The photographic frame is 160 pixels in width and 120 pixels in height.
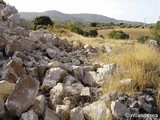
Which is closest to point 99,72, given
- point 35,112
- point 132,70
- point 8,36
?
point 132,70

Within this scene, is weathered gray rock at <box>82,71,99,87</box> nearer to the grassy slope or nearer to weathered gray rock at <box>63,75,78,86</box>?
weathered gray rock at <box>63,75,78,86</box>

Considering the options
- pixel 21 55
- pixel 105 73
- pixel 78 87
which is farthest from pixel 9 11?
pixel 78 87

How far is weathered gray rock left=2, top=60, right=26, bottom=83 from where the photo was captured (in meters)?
6.60

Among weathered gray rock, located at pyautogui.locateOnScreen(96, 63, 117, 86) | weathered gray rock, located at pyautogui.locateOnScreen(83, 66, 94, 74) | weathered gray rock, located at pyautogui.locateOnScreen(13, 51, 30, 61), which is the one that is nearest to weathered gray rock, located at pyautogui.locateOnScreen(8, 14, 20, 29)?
weathered gray rock, located at pyautogui.locateOnScreen(13, 51, 30, 61)

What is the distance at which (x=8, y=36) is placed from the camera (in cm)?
903

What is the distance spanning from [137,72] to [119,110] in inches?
49.0

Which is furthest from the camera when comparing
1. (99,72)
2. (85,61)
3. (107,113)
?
(85,61)

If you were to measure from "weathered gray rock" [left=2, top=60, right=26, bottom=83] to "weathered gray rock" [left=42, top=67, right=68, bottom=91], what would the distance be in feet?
1.66

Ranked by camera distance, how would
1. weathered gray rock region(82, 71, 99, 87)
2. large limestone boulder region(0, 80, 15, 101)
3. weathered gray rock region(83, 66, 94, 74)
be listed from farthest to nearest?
weathered gray rock region(83, 66, 94, 74) → weathered gray rock region(82, 71, 99, 87) → large limestone boulder region(0, 80, 15, 101)

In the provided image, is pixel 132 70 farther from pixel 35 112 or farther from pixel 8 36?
pixel 8 36

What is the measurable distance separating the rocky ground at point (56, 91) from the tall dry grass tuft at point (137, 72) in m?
0.17

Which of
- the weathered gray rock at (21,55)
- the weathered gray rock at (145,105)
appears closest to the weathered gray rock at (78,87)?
the weathered gray rock at (145,105)

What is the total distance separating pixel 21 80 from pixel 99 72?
209cm

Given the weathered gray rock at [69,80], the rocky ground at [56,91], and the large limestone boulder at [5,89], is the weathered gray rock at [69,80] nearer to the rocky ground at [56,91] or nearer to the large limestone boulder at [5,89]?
the rocky ground at [56,91]
